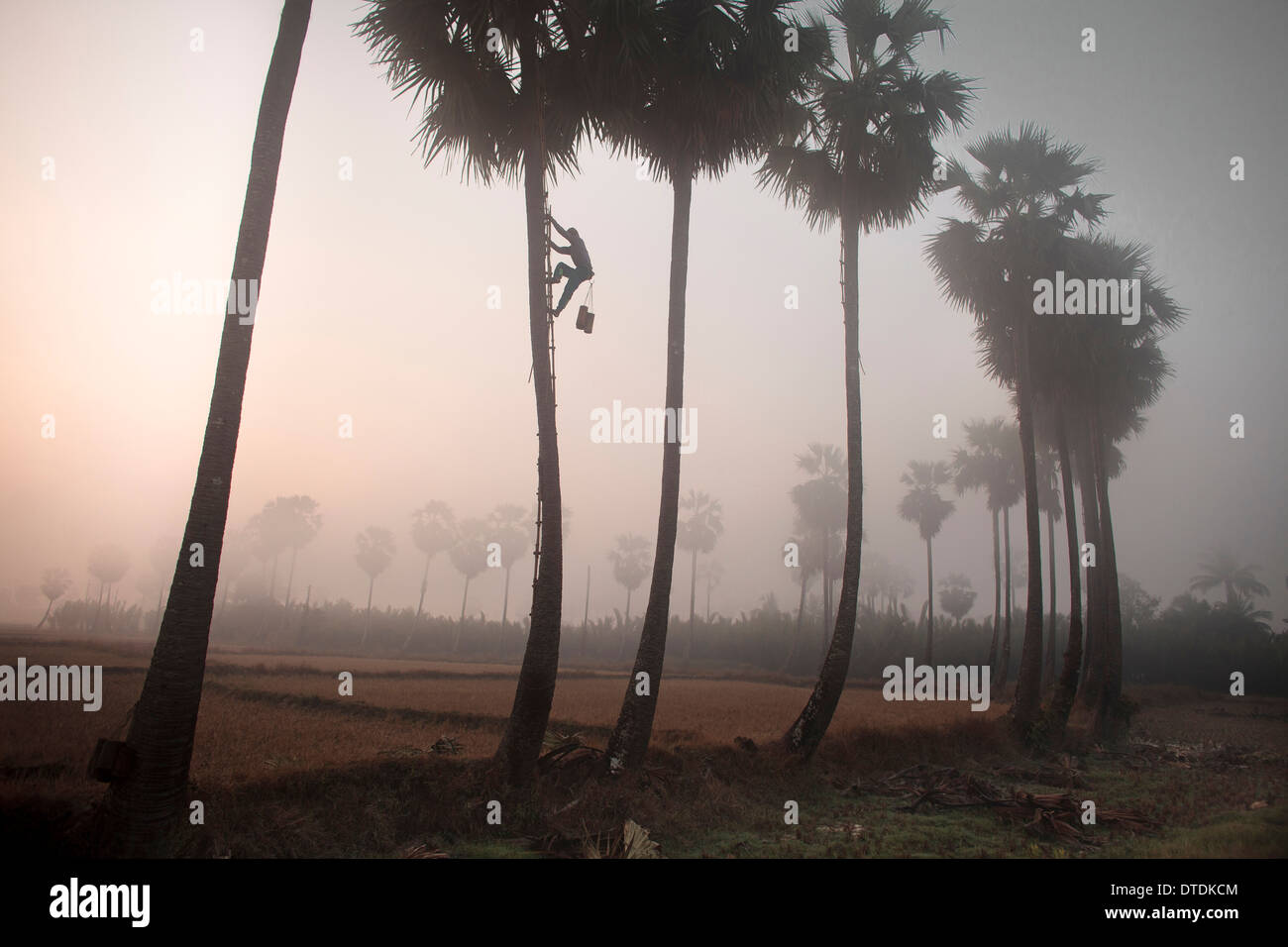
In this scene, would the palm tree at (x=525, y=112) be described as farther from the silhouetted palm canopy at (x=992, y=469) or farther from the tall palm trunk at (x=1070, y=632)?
the silhouetted palm canopy at (x=992, y=469)

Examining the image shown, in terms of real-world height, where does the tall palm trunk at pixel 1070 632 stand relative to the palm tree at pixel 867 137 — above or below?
below

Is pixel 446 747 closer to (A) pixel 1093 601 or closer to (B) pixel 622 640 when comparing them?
(A) pixel 1093 601

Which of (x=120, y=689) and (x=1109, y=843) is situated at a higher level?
(x=120, y=689)

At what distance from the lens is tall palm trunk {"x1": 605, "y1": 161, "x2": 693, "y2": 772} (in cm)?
1094

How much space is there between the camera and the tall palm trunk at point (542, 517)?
969 cm

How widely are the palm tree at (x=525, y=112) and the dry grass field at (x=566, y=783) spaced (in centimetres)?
137

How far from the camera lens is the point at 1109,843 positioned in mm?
9750

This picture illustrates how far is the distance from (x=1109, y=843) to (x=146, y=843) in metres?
12.3

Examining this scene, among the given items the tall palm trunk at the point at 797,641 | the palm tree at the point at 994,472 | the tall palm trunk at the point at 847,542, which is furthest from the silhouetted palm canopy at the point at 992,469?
the tall palm trunk at the point at 847,542

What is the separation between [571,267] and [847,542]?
8322mm

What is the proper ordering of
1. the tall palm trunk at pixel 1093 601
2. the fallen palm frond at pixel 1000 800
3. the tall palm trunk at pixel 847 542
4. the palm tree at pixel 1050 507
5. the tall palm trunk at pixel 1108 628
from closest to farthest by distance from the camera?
the fallen palm frond at pixel 1000 800, the tall palm trunk at pixel 847 542, the tall palm trunk at pixel 1108 628, the tall palm trunk at pixel 1093 601, the palm tree at pixel 1050 507

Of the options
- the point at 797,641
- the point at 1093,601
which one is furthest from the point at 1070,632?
the point at 797,641
